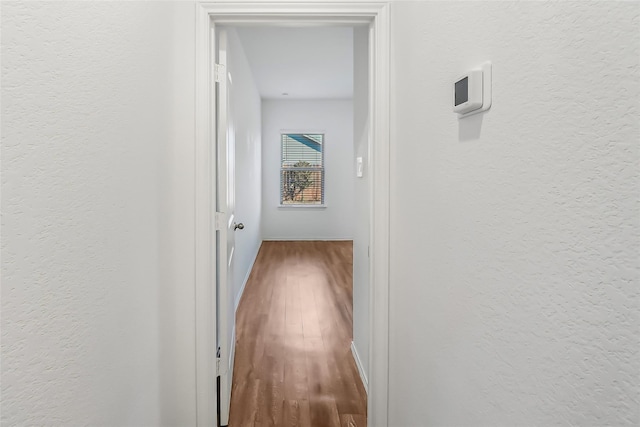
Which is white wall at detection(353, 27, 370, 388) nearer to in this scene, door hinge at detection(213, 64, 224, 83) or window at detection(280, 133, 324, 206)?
door hinge at detection(213, 64, 224, 83)

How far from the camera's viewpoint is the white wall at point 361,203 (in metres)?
2.49

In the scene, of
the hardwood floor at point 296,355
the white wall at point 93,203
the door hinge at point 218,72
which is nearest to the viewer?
the white wall at point 93,203

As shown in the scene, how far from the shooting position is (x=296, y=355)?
2912 millimetres

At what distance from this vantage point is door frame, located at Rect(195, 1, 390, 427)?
71.3 inches

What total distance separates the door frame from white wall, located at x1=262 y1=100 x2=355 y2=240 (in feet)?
20.4

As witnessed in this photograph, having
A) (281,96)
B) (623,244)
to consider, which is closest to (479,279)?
(623,244)

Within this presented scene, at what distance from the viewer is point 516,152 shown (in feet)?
2.79

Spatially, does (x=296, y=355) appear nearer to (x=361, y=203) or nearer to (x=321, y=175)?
(x=361, y=203)

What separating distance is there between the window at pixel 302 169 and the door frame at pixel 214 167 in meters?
6.33

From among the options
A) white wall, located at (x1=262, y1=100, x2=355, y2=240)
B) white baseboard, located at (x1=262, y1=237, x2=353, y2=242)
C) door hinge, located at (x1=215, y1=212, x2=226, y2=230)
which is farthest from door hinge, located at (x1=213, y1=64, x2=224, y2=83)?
A: white baseboard, located at (x1=262, y1=237, x2=353, y2=242)

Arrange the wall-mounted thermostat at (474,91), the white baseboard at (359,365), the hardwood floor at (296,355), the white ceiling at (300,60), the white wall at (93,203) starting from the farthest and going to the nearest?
the white ceiling at (300,60)
the white baseboard at (359,365)
the hardwood floor at (296,355)
the wall-mounted thermostat at (474,91)
the white wall at (93,203)

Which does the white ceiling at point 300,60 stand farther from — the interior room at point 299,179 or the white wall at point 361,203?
the white wall at point 361,203

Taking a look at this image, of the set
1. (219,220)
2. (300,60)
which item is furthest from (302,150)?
(219,220)

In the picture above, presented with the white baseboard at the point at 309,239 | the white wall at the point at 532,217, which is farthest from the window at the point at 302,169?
the white wall at the point at 532,217
